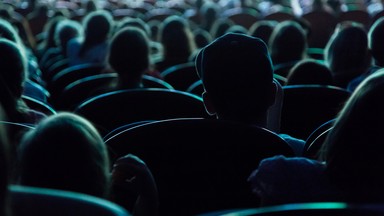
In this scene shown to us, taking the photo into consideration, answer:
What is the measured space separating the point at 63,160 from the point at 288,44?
5.32m

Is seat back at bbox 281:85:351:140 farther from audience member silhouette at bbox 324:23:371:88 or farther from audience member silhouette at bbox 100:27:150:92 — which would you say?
audience member silhouette at bbox 324:23:371:88

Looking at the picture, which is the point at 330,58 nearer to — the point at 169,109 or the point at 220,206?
the point at 169,109

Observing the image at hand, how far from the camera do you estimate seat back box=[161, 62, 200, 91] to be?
6.62 meters

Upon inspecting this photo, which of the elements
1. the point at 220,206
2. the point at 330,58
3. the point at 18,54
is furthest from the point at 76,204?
the point at 330,58

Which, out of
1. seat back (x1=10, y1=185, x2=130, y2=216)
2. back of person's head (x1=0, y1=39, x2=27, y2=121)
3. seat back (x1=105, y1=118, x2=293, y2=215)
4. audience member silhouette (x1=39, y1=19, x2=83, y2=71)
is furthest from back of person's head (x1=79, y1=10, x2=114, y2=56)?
seat back (x1=10, y1=185, x2=130, y2=216)

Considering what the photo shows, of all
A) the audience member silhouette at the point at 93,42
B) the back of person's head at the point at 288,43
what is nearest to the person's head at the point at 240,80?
the back of person's head at the point at 288,43

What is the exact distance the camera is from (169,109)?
12.8 feet

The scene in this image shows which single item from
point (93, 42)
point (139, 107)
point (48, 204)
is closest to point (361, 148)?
point (48, 204)

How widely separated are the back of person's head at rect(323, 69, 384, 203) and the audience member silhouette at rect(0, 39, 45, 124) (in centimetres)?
175

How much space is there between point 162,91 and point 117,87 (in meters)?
1.45

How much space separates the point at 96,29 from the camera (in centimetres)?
818

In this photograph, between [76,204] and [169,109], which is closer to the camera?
[76,204]

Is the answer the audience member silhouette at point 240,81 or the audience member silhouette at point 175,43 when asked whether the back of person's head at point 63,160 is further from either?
the audience member silhouette at point 175,43

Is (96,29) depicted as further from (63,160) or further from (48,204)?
(48,204)
